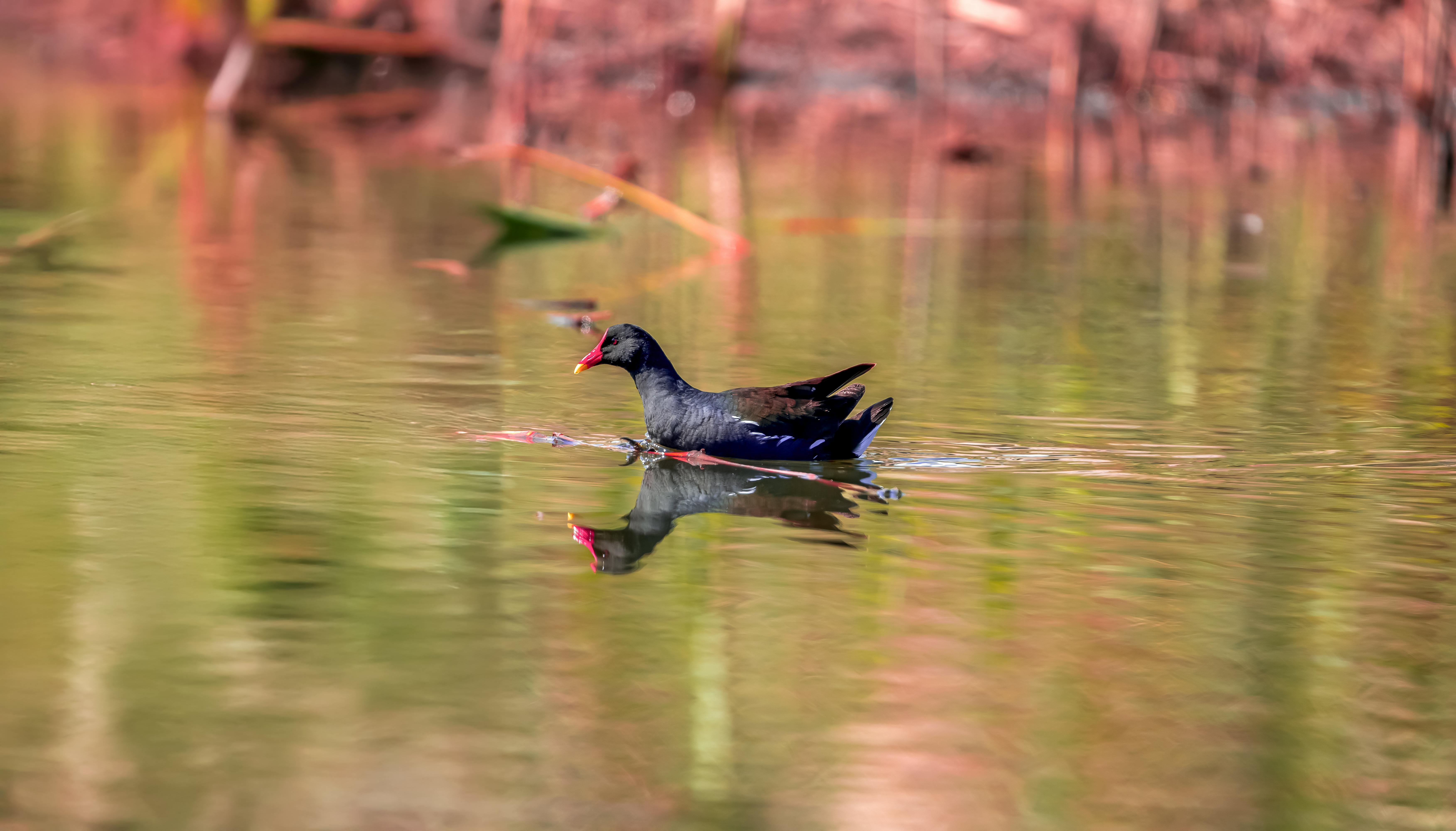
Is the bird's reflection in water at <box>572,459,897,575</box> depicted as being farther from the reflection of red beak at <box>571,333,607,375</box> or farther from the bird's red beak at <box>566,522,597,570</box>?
the reflection of red beak at <box>571,333,607,375</box>

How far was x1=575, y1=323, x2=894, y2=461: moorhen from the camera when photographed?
6750mm

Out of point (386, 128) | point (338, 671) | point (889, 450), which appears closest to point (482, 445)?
point (889, 450)

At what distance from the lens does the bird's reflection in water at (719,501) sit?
5.76 metres

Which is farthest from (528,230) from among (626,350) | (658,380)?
(658,380)

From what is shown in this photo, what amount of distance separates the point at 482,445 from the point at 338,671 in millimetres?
2610

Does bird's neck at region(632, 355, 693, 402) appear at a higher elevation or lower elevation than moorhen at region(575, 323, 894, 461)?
higher

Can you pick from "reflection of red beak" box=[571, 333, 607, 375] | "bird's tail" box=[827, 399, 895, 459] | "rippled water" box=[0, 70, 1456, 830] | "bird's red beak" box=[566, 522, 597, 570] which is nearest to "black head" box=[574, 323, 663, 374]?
"reflection of red beak" box=[571, 333, 607, 375]

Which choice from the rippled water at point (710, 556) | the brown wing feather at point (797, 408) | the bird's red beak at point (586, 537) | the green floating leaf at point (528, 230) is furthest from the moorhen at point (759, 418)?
the green floating leaf at point (528, 230)

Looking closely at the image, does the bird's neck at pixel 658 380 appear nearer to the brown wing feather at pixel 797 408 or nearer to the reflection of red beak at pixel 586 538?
the brown wing feather at pixel 797 408

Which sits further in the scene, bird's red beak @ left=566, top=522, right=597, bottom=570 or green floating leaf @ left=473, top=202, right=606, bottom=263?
green floating leaf @ left=473, top=202, right=606, bottom=263

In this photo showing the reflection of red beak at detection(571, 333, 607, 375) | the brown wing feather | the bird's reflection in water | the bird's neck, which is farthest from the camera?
the reflection of red beak at detection(571, 333, 607, 375)

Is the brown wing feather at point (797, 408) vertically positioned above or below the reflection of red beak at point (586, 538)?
above

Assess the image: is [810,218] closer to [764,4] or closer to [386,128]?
[386,128]

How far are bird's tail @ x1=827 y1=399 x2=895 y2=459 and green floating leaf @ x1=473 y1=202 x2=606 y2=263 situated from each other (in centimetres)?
560
